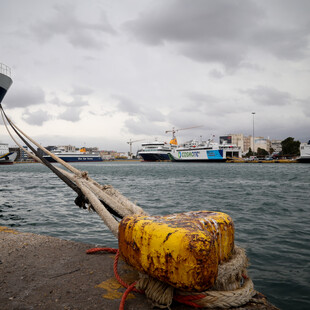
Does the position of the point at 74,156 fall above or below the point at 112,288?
above

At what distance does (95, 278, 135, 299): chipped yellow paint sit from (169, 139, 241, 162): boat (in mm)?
72152

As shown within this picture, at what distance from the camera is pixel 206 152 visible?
7406cm

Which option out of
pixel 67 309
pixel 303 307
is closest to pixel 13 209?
pixel 67 309

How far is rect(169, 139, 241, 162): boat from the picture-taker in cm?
7306

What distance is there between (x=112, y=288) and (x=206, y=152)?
2897 inches

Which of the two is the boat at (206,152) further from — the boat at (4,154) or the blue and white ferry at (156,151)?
the boat at (4,154)

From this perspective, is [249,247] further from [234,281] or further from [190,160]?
[190,160]

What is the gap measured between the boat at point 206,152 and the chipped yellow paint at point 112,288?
72152 mm

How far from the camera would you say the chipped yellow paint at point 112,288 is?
6.61 ft

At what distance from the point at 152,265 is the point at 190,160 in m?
78.5

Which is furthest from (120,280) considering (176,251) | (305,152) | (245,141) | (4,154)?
(245,141)

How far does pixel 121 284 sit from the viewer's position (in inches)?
86.1

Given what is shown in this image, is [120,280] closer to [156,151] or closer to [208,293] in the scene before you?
[208,293]

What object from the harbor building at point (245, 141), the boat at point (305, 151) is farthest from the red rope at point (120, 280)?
the harbor building at point (245, 141)
